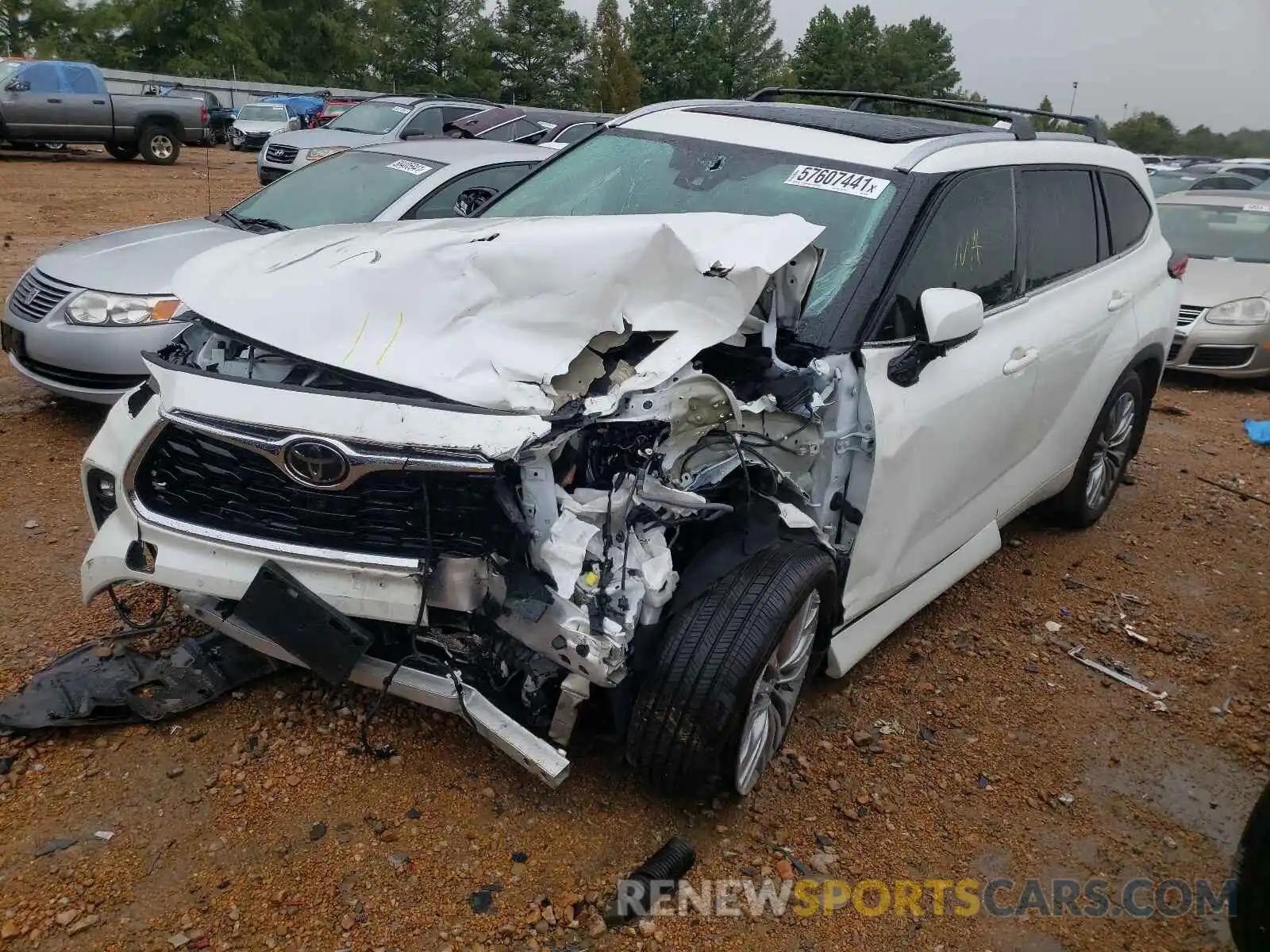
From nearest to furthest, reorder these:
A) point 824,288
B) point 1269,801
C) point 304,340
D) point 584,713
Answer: point 1269,801
point 304,340
point 584,713
point 824,288

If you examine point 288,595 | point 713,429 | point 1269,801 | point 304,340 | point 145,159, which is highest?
point 304,340

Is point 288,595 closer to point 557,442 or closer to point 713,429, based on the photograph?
point 557,442

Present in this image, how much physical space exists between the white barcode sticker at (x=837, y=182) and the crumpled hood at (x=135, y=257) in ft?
10.2

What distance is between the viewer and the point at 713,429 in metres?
2.76

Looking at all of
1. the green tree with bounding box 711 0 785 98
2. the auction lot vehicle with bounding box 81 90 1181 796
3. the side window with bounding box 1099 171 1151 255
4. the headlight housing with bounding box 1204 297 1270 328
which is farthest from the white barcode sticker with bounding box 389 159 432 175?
the green tree with bounding box 711 0 785 98

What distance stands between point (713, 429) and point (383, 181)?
4.04 meters

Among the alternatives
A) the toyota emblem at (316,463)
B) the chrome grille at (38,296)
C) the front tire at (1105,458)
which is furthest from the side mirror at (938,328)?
the chrome grille at (38,296)

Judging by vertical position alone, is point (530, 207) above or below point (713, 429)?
above

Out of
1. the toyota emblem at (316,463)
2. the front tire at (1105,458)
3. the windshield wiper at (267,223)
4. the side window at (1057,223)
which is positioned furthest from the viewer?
the windshield wiper at (267,223)

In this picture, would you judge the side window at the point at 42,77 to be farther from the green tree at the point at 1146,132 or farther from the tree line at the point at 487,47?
the tree line at the point at 487,47

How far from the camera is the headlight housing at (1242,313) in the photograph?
8266 mm

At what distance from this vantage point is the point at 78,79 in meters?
17.5

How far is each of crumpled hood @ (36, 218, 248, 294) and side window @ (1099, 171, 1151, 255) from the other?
4.35 meters

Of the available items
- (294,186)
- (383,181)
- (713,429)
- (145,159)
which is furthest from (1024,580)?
(145,159)
